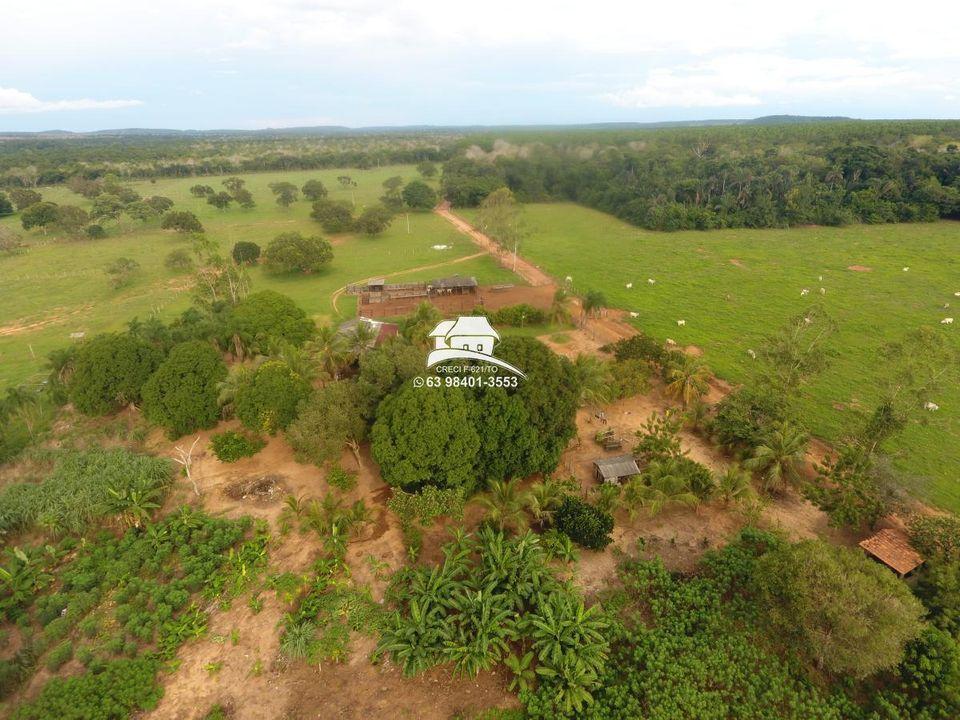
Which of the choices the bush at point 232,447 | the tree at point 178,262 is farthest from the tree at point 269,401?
the tree at point 178,262

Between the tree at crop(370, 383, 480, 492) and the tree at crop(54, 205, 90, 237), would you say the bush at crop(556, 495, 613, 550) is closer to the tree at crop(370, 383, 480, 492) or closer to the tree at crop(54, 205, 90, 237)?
the tree at crop(370, 383, 480, 492)

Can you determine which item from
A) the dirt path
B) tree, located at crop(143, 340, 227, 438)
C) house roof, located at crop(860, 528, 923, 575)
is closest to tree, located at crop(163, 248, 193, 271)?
the dirt path

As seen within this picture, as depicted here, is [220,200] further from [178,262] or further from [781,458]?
[781,458]

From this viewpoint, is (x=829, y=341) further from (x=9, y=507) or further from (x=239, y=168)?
(x=239, y=168)

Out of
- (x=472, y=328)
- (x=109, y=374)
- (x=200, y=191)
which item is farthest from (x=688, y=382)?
(x=200, y=191)

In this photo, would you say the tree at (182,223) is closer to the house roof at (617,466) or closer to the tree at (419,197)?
the tree at (419,197)
